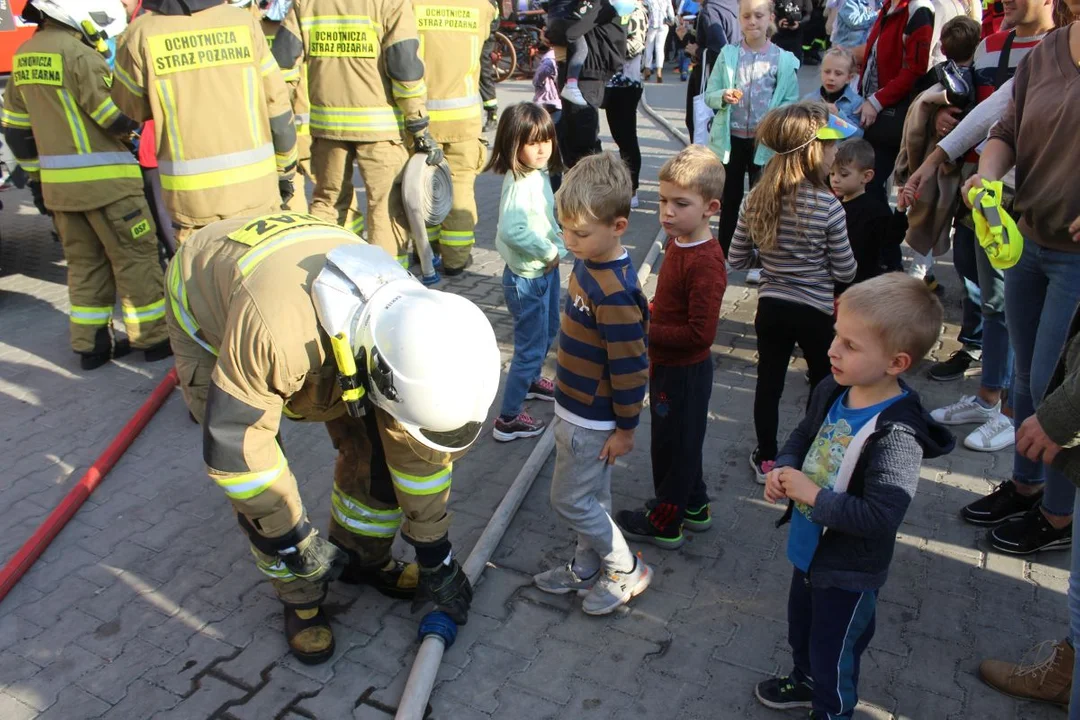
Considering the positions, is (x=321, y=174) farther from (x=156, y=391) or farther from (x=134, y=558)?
(x=134, y=558)

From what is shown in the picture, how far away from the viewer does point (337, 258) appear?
89.9 inches

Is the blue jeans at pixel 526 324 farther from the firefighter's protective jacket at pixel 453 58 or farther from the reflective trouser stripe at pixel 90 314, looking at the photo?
the reflective trouser stripe at pixel 90 314

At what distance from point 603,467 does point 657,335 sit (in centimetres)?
55

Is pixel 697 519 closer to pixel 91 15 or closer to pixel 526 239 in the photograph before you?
pixel 526 239

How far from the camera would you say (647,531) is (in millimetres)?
3361

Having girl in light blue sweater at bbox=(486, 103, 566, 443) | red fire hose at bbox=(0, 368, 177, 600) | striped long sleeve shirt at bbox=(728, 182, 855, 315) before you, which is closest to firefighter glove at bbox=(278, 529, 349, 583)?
red fire hose at bbox=(0, 368, 177, 600)

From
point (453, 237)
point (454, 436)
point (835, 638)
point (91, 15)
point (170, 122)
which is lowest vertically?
point (835, 638)

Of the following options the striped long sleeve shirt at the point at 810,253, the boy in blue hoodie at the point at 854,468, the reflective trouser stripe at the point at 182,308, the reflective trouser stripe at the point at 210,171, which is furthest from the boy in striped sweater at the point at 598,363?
the reflective trouser stripe at the point at 210,171

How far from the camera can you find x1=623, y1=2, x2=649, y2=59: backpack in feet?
22.8

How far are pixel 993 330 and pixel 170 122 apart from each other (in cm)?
420

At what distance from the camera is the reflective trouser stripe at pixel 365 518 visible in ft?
9.95

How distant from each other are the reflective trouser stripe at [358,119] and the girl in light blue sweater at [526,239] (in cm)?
182

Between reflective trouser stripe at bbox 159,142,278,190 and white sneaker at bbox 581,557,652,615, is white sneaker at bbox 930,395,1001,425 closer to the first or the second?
white sneaker at bbox 581,557,652,615

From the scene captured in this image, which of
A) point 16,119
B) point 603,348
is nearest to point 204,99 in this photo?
point 16,119
